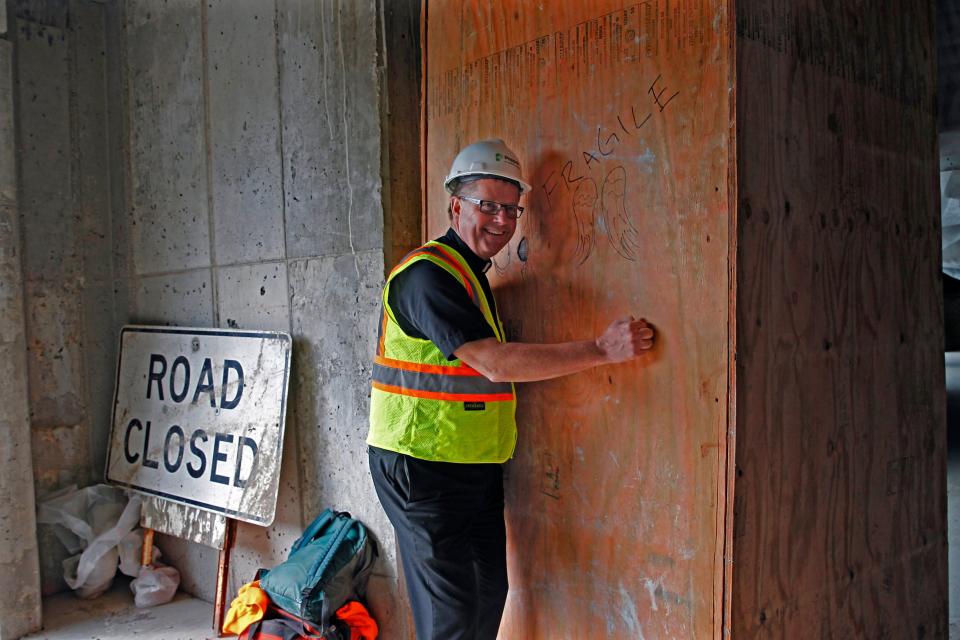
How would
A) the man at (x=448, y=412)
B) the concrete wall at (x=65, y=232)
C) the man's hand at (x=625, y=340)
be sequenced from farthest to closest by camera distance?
the concrete wall at (x=65, y=232) < the man at (x=448, y=412) < the man's hand at (x=625, y=340)

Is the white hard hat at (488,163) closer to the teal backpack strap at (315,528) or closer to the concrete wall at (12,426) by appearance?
the teal backpack strap at (315,528)

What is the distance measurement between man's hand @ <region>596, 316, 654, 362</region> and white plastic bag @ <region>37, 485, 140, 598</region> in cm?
334

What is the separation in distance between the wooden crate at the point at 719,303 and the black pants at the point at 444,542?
189mm

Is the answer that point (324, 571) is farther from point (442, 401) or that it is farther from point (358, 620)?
point (442, 401)

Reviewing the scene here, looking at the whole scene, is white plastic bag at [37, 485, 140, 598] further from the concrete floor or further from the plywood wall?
the plywood wall

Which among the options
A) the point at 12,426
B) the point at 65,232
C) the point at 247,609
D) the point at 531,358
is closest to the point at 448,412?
the point at 531,358

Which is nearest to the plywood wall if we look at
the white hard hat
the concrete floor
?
the white hard hat

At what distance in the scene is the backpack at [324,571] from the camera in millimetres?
3070

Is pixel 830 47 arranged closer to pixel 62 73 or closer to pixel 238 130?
pixel 238 130

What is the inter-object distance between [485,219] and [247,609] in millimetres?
2085

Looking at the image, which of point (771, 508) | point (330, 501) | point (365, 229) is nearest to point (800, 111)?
point (771, 508)

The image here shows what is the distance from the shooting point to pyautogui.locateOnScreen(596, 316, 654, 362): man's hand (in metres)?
2.09

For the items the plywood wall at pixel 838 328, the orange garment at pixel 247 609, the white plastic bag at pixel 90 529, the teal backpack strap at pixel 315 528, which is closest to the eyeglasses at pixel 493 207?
the plywood wall at pixel 838 328

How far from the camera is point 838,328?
221 centimetres
